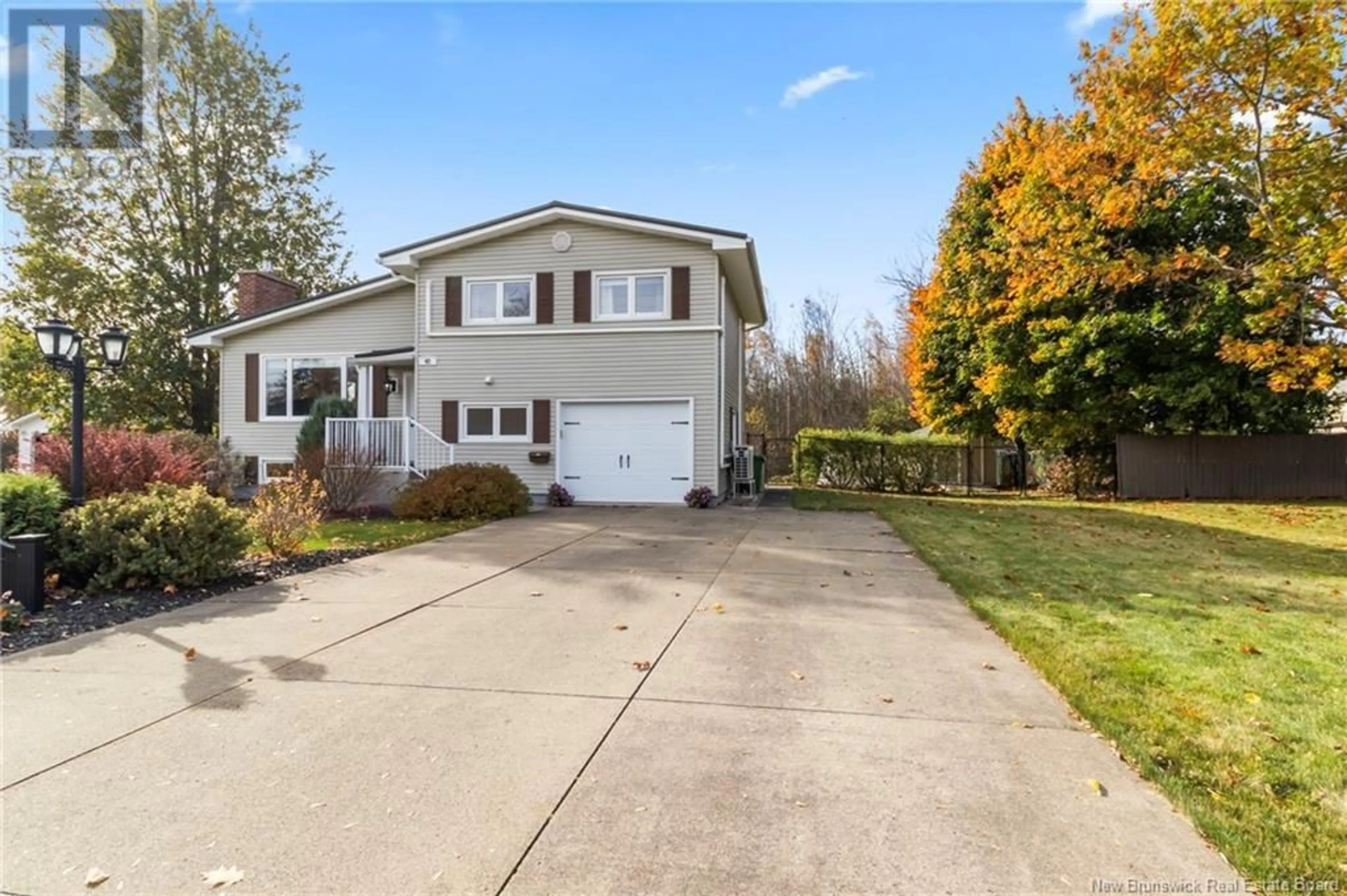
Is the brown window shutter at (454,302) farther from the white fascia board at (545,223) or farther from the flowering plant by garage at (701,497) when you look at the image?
the flowering plant by garage at (701,497)

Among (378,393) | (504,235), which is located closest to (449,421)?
(378,393)

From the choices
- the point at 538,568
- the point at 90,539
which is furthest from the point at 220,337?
the point at 538,568

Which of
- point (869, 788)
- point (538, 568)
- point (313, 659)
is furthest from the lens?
point (538, 568)

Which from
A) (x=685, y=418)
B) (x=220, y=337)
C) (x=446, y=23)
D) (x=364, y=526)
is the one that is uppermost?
(x=446, y=23)

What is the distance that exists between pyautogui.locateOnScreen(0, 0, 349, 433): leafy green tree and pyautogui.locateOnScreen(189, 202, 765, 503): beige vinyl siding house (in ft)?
46.7

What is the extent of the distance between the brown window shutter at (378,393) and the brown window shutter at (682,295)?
7.31m

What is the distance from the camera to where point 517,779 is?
2732 millimetres

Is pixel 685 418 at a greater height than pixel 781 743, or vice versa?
pixel 685 418

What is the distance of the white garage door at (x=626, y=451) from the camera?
1409cm

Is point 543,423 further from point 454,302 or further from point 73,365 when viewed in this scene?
point 73,365

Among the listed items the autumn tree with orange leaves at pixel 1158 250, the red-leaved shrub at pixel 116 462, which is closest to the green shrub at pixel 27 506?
the red-leaved shrub at pixel 116 462

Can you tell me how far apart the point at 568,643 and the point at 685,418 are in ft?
31.9

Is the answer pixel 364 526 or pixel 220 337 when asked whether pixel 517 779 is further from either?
pixel 220 337

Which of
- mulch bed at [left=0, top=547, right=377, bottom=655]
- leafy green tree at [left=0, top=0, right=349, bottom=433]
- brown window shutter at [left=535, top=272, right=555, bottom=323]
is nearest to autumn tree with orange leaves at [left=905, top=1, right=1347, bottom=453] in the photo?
brown window shutter at [left=535, top=272, right=555, bottom=323]
